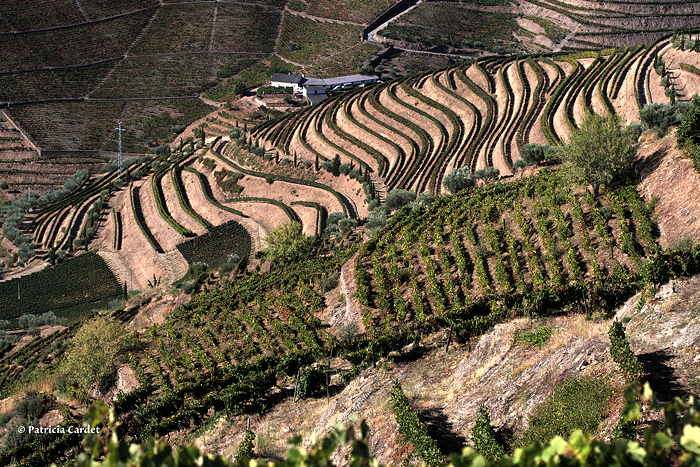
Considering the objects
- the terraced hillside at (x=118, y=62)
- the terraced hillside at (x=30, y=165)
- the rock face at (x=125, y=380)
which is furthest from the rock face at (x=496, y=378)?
the terraced hillside at (x=118, y=62)

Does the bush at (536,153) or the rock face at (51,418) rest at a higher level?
the bush at (536,153)

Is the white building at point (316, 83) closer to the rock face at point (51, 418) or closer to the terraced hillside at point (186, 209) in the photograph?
the terraced hillside at point (186, 209)

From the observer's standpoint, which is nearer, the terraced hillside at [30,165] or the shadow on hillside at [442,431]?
the shadow on hillside at [442,431]

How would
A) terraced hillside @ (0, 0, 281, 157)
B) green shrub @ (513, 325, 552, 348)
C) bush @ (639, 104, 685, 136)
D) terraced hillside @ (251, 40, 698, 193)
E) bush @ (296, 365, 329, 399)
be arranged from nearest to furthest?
green shrub @ (513, 325, 552, 348) < bush @ (296, 365, 329, 399) < bush @ (639, 104, 685, 136) < terraced hillside @ (251, 40, 698, 193) < terraced hillside @ (0, 0, 281, 157)

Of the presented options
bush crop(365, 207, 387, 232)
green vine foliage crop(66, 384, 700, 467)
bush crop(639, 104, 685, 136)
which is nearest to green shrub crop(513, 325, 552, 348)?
green vine foliage crop(66, 384, 700, 467)

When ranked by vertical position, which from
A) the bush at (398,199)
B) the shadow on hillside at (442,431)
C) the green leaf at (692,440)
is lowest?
the shadow on hillside at (442,431)

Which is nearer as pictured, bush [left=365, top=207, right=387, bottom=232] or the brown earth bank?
the brown earth bank

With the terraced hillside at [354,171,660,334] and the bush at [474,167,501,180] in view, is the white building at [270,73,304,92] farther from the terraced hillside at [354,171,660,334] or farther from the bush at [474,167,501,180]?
the terraced hillside at [354,171,660,334]
